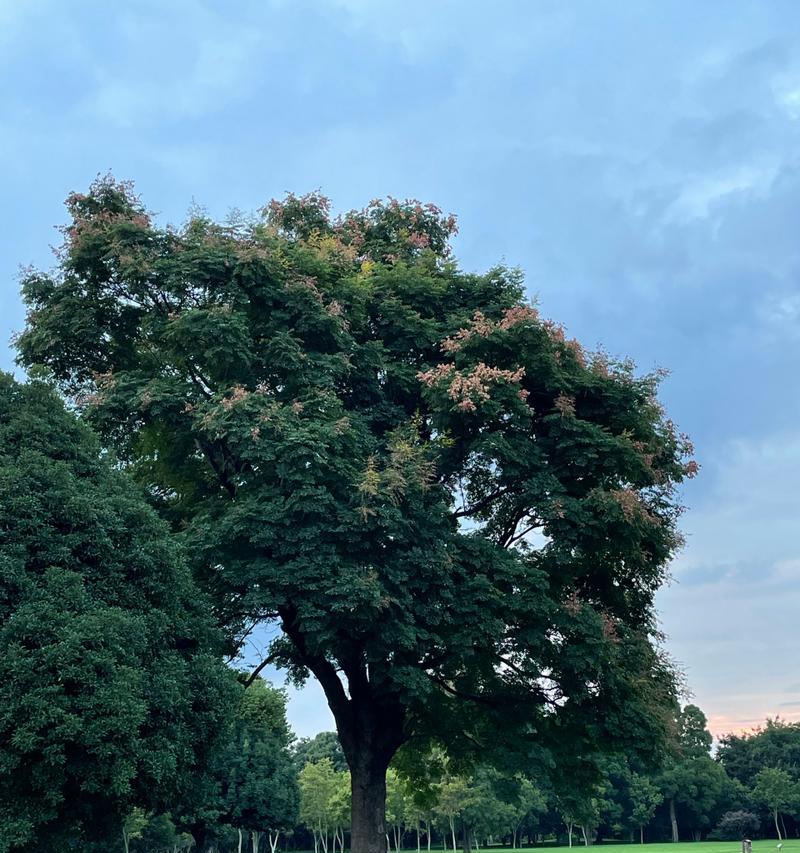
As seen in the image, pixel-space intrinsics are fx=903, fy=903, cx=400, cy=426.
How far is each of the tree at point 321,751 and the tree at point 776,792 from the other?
3896 centimetres

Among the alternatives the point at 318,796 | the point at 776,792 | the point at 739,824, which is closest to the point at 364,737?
the point at 318,796

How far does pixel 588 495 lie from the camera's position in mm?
19609

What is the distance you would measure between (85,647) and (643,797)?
7980 centimetres

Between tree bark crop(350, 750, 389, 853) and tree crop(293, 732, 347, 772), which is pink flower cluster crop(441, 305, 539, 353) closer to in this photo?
tree bark crop(350, 750, 389, 853)

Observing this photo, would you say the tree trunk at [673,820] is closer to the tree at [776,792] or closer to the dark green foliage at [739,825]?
the dark green foliage at [739,825]

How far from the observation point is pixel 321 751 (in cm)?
9588

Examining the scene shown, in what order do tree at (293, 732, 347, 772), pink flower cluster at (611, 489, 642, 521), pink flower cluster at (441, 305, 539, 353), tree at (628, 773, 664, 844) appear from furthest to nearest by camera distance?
1. tree at (293, 732, 347, 772)
2. tree at (628, 773, 664, 844)
3. pink flower cluster at (441, 305, 539, 353)
4. pink flower cluster at (611, 489, 642, 521)

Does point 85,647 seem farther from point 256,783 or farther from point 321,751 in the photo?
point 321,751

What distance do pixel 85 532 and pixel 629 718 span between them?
40.4 feet

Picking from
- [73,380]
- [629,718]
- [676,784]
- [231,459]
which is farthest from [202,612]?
[676,784]

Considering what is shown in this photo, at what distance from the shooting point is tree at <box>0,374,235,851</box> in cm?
1220

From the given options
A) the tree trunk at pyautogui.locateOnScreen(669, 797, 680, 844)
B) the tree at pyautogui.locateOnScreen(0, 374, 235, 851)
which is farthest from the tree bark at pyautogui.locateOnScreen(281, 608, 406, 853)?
the tree trunk at pyautogui.locateOnScreen(669, 797, 680, 844)

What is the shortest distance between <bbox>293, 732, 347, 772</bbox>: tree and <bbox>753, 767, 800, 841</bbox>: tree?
38962mm

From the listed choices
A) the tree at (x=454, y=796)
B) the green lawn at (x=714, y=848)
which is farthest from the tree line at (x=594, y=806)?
the green lawn at (x=714, y=848)
